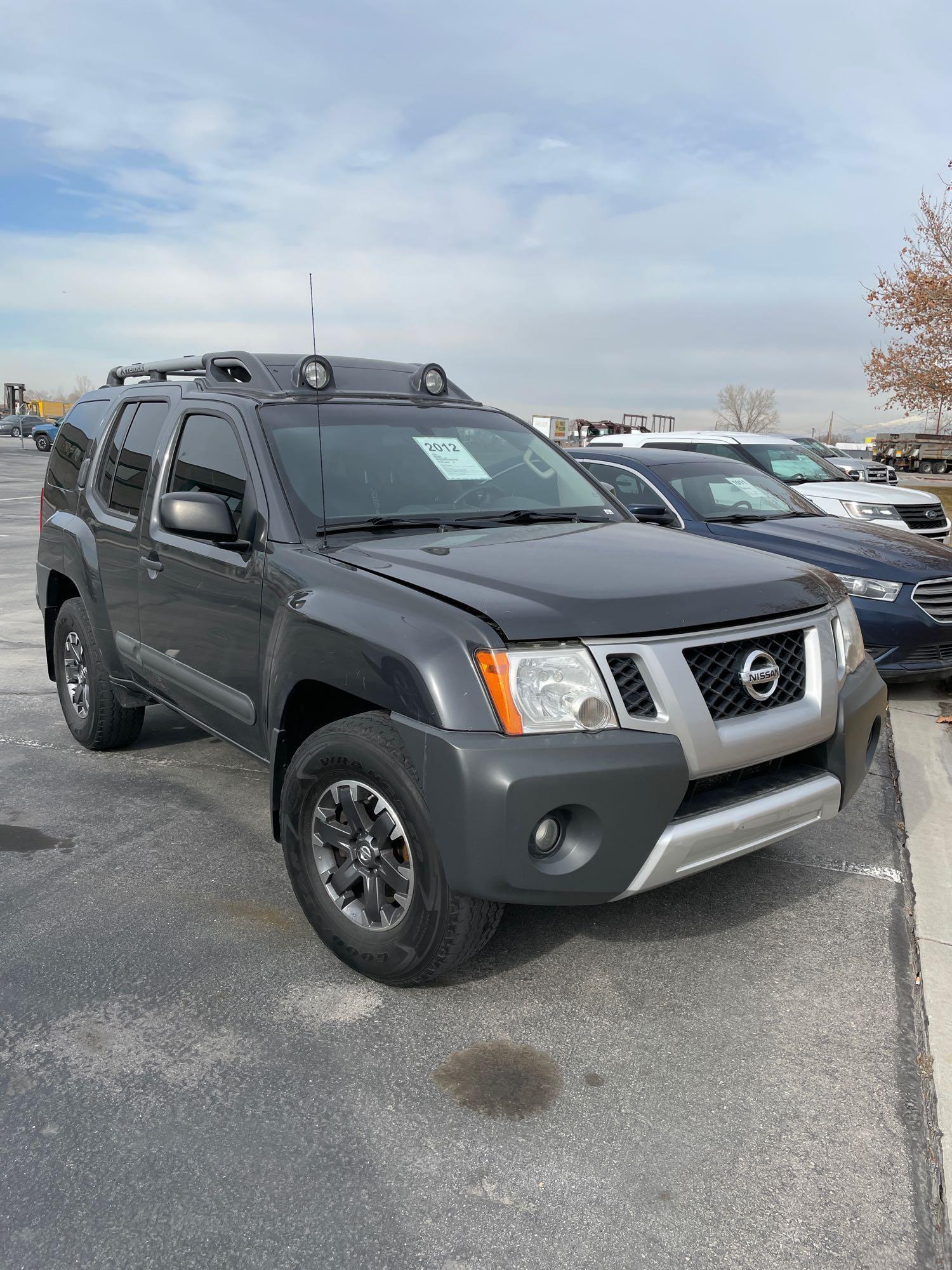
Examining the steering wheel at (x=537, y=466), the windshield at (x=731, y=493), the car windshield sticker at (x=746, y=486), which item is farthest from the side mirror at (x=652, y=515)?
the car windshield sticker at (x=746, y=486)

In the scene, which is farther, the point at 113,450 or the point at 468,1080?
the point at 113,450

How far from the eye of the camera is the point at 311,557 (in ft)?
10.6

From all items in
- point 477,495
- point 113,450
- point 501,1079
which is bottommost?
point 501,1079

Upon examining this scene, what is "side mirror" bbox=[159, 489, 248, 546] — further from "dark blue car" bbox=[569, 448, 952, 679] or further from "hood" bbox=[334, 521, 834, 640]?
"dark blue car" bbox=[569, 448, 952, 679]

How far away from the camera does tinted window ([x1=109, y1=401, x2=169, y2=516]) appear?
440cm

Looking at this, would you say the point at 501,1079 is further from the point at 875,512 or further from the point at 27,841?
the point at 875,512

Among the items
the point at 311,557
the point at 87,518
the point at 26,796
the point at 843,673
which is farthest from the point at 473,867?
the point at 87,518

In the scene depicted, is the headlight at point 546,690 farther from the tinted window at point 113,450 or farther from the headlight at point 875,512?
the headlight at point 875,512

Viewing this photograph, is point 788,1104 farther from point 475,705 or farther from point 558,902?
point 475,705

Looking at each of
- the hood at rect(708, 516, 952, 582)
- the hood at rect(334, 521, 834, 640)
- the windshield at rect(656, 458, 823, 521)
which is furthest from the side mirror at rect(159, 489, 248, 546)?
the windshield at rect(656, 458, 823, 521)

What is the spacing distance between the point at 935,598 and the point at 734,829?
4070 millimetres

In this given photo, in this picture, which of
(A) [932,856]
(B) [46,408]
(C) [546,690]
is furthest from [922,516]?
(B) [46,408]

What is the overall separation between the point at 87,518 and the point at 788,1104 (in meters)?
3.97

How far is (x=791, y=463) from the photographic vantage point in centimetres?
1185
